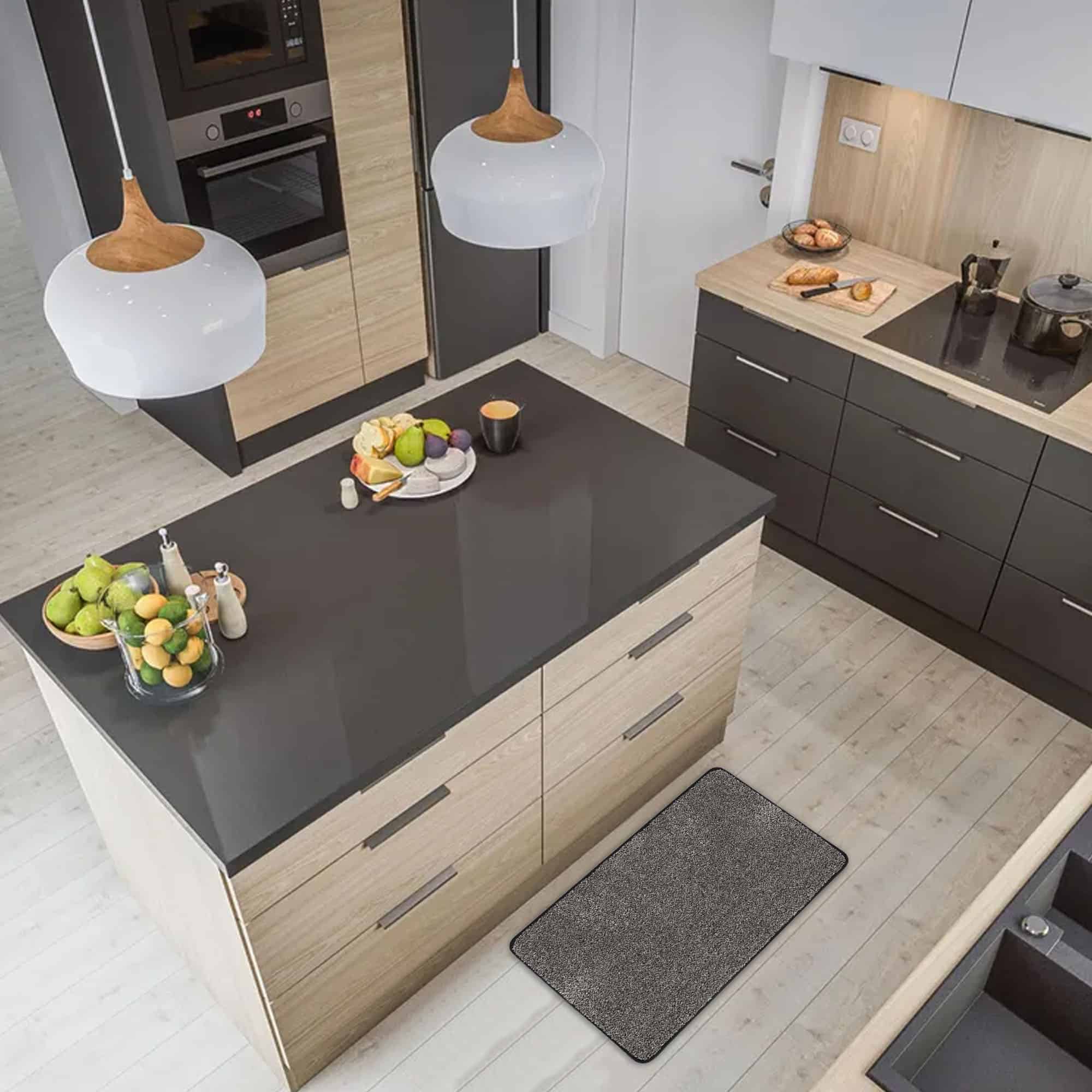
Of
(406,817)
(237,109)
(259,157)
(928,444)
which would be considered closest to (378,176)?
(259,157)

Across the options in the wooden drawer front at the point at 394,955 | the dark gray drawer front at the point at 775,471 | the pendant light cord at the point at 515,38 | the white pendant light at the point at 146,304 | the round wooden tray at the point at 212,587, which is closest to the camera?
the white pendant light at the point at 146,304

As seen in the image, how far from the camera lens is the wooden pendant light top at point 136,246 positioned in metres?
1.57

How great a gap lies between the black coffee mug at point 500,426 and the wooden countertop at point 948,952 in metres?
1.38

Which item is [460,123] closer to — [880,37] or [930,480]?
[880,37]

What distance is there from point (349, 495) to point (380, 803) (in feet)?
2.39

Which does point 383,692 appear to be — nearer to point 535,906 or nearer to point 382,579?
point 382,579

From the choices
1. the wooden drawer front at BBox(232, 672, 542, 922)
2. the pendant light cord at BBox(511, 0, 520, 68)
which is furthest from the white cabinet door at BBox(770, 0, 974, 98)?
the wooden drawer front at BBox(232, 672, 542, 922)

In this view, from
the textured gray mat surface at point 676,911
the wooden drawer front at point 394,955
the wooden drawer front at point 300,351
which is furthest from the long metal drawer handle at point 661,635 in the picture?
the wooden drawer front at point 300,351

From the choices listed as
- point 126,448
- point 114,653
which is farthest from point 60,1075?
point 126,448

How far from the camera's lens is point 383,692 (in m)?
2.13

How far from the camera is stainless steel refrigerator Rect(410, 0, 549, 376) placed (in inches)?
155

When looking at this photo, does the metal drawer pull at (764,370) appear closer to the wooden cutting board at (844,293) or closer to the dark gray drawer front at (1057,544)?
the wooden cutting board at (844,293)

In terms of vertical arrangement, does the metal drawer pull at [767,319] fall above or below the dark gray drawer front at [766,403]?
above

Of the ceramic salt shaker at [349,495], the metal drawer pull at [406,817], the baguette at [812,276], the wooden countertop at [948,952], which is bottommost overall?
the metal drawer pull at [406,817]
